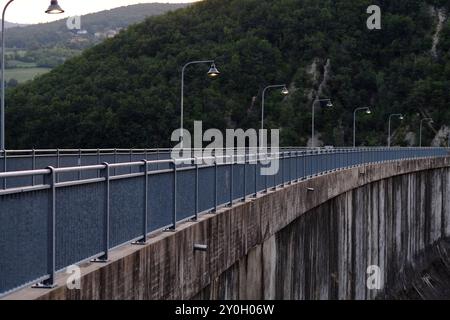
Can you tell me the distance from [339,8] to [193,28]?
2800cm

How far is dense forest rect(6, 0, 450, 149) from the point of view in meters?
103

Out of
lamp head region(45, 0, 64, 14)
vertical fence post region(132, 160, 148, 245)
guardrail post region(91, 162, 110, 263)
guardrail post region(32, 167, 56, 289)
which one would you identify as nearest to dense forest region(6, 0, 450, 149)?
lamp head region(45, 0, 64, 14)

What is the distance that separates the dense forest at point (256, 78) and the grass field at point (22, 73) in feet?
110

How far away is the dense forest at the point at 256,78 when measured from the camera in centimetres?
10300

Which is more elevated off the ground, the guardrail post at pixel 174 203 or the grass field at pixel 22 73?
the grass field at pixel 22 73

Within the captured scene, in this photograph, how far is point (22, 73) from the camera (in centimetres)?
16888

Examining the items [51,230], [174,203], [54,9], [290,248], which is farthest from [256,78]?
[51,230]

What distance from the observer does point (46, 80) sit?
11906 cm

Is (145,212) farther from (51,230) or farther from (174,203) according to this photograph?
(51,230)

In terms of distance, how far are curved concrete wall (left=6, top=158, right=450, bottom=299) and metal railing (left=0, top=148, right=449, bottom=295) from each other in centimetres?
19

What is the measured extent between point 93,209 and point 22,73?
556 ft

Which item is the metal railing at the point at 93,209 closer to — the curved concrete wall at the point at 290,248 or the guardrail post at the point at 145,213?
the guardrail post at the point at 145,213

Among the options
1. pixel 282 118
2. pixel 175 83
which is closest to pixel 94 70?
pixel 175 83

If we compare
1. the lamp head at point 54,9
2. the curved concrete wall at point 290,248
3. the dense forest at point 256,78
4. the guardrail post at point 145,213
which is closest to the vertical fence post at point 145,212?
the guardrail post at point 145,213
